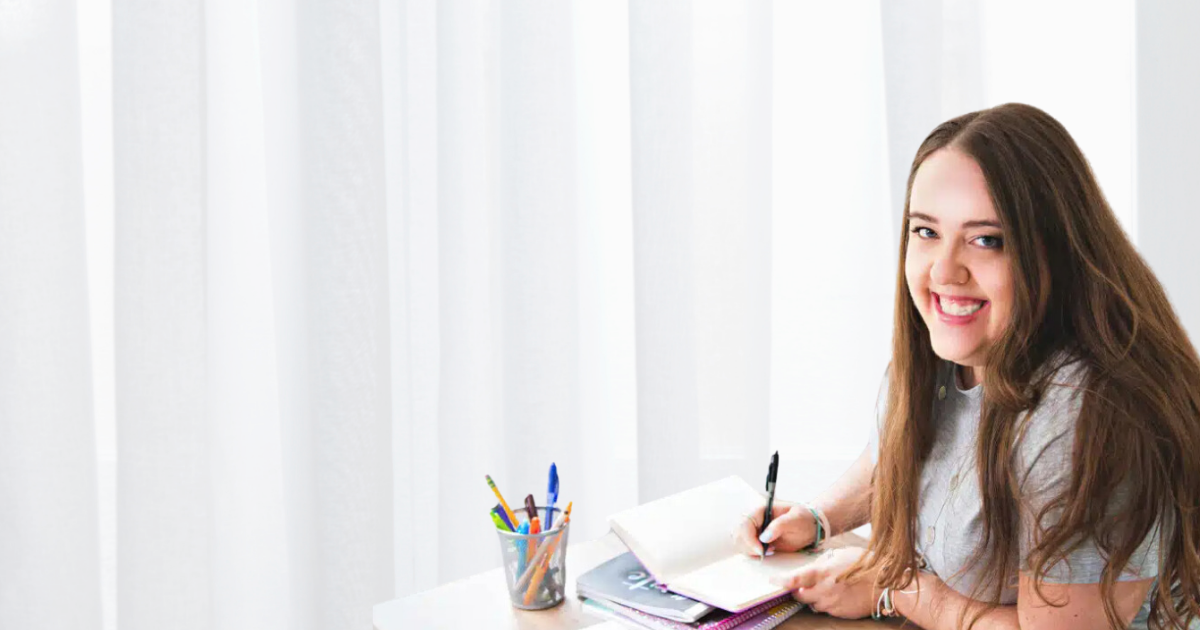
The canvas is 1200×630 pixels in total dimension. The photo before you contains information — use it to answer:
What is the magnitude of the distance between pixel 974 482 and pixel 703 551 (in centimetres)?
32

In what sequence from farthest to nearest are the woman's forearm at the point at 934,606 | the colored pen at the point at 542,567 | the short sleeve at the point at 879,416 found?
the short sleeve at the point at 879,416 < the colored pen at the point at 542,567 < the woman's forearm at the point at 934,606

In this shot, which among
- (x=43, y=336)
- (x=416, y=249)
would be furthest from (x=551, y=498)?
(x=43, y=336)

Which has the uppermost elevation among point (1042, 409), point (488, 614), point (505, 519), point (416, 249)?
point (416, 249)

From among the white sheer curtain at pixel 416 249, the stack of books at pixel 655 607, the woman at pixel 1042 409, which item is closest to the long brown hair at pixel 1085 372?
the woman at pixel 1042 409

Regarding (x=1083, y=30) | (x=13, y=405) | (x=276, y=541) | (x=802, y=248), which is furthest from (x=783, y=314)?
(x=13, y=405)

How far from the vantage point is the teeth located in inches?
39.9

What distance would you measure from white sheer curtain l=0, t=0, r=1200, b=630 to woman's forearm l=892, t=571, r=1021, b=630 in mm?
1023

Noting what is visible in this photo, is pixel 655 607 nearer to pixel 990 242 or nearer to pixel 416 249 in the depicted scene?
pixel 990 242

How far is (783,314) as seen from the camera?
2.41 m

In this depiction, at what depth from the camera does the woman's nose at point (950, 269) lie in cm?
100

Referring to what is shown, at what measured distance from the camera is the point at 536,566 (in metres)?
1.12

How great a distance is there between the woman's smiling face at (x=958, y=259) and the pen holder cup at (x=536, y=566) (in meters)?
0.48

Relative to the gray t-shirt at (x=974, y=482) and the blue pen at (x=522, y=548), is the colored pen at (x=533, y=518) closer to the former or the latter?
the blue pen at (x=522, y=548)

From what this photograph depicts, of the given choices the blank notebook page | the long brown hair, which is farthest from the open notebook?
the long brown hair
